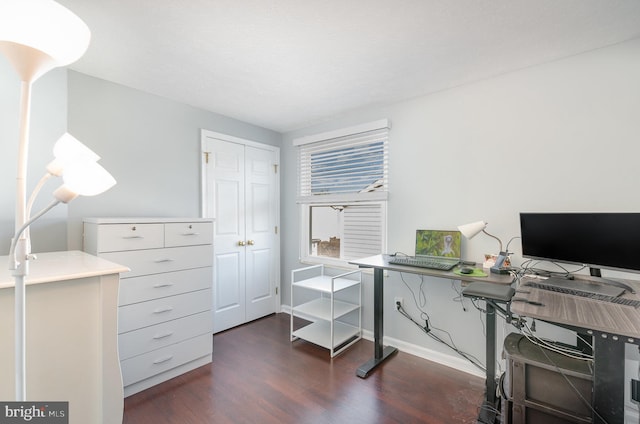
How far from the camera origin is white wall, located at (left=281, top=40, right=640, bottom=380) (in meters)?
1.81

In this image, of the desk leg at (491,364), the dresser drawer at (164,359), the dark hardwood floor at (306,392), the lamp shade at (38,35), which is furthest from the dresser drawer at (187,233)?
the desk leg at (491,364)

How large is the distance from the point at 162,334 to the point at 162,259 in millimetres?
572

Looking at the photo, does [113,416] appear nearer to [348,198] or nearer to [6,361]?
[6,361]

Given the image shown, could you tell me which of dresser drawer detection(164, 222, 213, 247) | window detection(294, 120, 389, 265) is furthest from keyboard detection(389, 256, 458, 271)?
dresser drawer detection(164, 222, 213, 247)

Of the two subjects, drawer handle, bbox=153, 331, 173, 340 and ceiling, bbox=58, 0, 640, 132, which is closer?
ceiling, bbox=58, 0, 640, 132

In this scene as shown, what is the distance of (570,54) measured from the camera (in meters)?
1.92

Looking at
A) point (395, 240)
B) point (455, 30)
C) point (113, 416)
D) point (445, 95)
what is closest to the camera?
point (113, 416)

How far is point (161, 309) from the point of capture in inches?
85.7

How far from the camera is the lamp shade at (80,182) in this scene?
83 centimetres

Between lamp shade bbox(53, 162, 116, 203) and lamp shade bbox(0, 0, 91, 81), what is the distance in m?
0.33

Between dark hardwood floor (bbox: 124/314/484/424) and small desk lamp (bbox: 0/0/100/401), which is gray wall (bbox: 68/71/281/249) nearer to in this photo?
dark hardwood floor (bbox: 124/314/484/424)

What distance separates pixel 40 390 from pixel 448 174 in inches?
112

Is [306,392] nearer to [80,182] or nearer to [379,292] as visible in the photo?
[379,292]

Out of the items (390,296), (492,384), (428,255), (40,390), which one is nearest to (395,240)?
(428,255)
